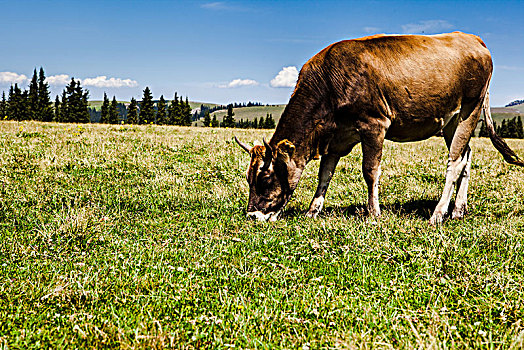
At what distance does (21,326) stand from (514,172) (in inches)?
537

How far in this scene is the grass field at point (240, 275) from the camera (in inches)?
145

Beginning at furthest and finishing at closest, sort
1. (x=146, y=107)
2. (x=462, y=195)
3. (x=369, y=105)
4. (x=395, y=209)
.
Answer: (x=146, y=107)
(x=395, y=209)
(x=462, y=195)
(x=369, y=105)

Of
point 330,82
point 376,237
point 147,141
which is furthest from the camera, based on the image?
point 147,141

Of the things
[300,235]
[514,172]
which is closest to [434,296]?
[300,235]

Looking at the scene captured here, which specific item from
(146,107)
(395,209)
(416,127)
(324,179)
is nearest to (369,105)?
(416,127)

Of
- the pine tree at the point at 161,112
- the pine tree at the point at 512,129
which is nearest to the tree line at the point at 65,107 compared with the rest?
the pine tree at the point at 161,112

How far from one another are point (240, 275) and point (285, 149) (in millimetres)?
3353

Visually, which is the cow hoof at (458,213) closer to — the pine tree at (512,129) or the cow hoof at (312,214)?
the cow hoof at (312,214)

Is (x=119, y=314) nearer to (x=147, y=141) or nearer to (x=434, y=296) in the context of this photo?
(x=434, y=296)

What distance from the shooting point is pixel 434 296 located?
431 cm

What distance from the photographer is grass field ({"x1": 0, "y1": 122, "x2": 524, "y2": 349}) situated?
3678 mm

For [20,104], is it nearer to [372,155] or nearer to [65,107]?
[65,107]

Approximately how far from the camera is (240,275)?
4.93 metres

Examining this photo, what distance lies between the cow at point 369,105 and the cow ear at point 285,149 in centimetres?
2
